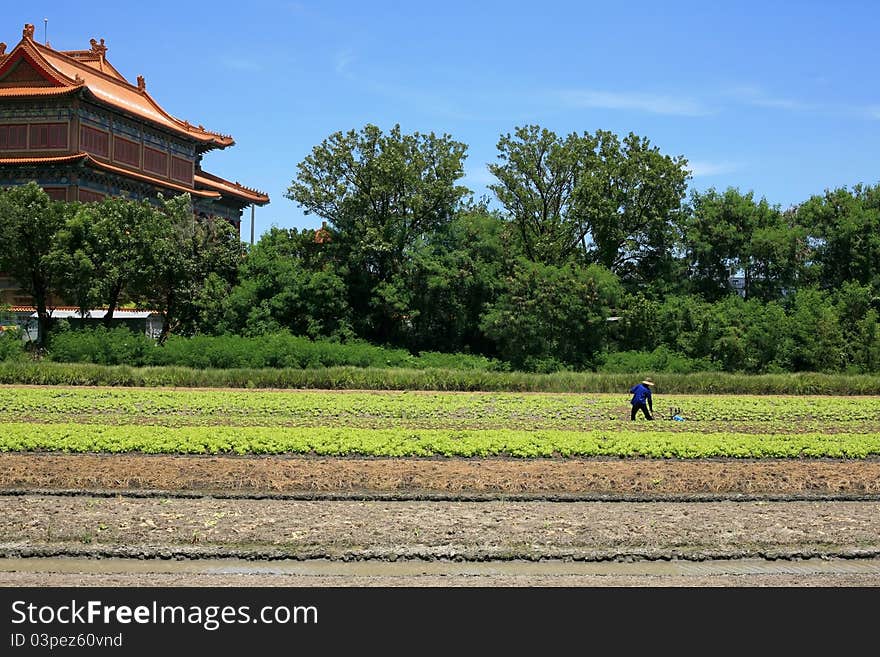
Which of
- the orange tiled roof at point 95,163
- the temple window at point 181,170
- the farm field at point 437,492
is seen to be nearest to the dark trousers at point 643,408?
the farm field at point 437,492

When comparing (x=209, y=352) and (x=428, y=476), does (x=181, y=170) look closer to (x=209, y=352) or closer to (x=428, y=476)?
(x=209, y=352)

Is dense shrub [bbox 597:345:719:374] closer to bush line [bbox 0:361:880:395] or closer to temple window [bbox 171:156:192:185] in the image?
bush line [bbox 0:361:880:395]

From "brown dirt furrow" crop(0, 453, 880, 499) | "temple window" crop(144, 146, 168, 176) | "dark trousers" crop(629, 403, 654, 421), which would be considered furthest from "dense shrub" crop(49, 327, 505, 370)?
"brown dirt furrow" crop(0, 453, 880, 499)

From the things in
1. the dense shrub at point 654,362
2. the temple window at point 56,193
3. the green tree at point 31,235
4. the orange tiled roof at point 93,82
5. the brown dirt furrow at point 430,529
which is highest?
the orange tiled roof at point 93,82

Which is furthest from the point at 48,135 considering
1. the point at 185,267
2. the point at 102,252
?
the point at 185,267

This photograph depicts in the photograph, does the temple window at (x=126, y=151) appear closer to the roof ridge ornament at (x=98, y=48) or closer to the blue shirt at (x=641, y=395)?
the roof ridge ornament at (x=98, y=48)

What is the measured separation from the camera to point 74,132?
154 feet

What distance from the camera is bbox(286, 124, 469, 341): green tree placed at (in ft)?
146

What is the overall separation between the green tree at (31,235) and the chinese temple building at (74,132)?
4421 millimetres

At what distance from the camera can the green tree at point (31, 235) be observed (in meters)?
40.8

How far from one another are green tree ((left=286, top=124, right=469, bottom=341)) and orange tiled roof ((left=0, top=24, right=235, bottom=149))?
13.0 metres

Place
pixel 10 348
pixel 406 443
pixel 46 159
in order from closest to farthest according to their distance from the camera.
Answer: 1. pixel 406 443
2. pixel 10 348
3. pixel 46 159

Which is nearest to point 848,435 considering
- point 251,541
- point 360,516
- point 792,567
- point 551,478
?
point 551,478

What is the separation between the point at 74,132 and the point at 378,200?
16519mm
